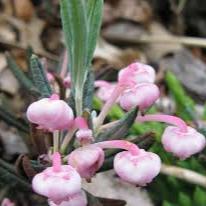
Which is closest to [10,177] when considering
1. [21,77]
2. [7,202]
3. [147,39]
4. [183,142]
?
[7,202]

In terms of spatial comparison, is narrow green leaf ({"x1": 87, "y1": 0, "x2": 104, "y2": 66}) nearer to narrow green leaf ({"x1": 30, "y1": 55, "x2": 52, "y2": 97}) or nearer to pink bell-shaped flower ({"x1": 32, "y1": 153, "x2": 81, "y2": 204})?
narrow green leaf ({"x1": 30, "y1": 55, "x2": 52, "y2": 97})

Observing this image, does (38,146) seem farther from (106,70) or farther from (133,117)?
(106,70)

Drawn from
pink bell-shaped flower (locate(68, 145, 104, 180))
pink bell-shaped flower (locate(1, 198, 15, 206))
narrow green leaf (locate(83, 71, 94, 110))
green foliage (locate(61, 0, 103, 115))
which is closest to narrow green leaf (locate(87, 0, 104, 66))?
green foliage (locate(61, 0, 103, 115))

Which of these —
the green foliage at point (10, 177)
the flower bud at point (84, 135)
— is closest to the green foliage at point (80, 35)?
the flower bud at point (84, 135)

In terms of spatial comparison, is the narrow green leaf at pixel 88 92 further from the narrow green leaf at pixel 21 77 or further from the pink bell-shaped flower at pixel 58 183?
the pink bell-shaped flower at pixel 58 183

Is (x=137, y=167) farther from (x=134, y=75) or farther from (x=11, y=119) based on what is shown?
(x=11, y=119)

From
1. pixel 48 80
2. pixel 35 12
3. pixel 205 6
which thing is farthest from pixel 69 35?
pixel 205 6
